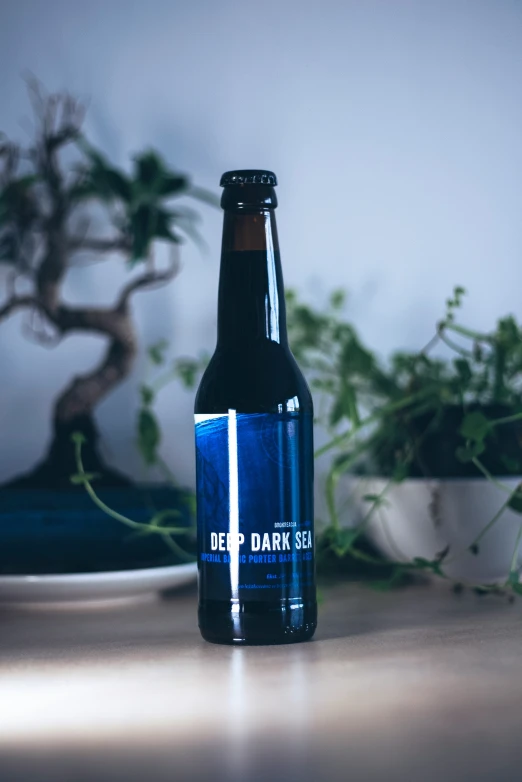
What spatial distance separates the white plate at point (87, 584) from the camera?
824 millimetres

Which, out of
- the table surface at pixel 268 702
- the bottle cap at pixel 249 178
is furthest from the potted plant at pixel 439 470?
the bottle cap at pixel 249 178

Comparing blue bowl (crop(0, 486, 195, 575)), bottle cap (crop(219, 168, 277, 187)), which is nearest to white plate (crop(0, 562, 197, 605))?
blue bowl (crop(0, 486, 195, 575))

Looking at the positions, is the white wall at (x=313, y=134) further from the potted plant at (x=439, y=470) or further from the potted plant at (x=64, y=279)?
the potted plant at (x=439, y=470)

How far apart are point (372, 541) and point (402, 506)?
0.08 m


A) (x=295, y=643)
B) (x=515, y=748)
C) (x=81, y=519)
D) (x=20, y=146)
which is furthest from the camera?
(x=20, y=146)

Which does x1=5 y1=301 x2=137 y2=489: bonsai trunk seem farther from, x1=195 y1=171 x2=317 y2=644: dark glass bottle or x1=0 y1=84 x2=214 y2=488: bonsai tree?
x1=195 y1=171 x2=317 y2=644: dark glass bottle

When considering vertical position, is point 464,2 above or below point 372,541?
above

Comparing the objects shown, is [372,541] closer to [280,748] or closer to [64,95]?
[280,748]

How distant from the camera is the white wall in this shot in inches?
45.5

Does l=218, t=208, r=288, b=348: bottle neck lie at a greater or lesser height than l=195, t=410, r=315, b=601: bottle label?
greater

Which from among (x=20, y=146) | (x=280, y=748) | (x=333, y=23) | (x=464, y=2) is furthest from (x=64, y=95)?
(x=280, y=748)

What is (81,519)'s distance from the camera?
0.87 meters

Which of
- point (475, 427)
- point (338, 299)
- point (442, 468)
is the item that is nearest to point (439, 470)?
point (442, 468)

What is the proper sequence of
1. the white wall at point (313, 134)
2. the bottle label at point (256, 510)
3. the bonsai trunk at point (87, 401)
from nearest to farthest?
1. the bottle label at point (256, 510)
2. the bonsai trunk at point (87, 401)
3. the white wall at point (313, 134)
